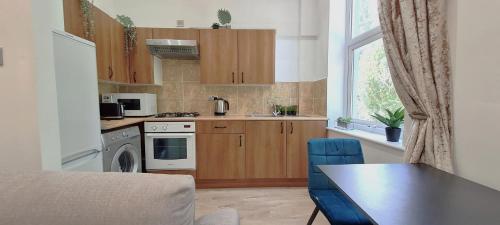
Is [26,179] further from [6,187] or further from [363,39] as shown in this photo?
[363,39]

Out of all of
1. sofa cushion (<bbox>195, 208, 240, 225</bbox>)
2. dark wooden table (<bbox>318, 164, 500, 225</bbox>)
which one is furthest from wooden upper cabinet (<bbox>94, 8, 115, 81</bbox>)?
dark wooden table (<bbox>318, 164, 500, 225</bbox>)

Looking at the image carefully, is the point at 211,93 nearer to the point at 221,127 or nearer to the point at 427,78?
the point at 221,127

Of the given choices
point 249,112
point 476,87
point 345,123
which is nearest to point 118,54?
point 249,112

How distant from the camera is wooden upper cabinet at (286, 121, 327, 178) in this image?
2.86 m

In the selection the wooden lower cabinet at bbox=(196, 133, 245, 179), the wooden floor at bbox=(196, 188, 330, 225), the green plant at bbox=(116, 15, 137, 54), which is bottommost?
the wooden floor at bbox=(196, 188, 330, 225)

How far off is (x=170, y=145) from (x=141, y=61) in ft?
3.84

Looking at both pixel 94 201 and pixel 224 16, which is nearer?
pixel 94 201

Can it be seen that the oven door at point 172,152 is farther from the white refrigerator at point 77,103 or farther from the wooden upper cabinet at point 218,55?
the white refrigerator at point 77,103

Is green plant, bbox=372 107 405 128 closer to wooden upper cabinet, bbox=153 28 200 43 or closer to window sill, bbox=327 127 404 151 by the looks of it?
window sill, bbox=327 127 404 151

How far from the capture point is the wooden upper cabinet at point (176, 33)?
297 centimetres

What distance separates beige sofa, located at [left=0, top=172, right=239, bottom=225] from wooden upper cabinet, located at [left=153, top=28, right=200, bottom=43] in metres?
2.65

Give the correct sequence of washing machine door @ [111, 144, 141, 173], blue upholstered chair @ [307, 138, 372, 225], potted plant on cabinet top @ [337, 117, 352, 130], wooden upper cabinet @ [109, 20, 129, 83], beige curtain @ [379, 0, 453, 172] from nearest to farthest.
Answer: beige curtain @ [379, 0, 453, 172], blue upholstered chair @ [307, 138, 372, 225], washing machine door @ [111, 144, 141, 173], potted plant on cabinet top @ [337, 117, 352, 130], wooden upper cabinet @ [109, 20, 129, 83]

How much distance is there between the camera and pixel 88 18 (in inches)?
85.0

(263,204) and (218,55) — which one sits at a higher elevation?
(218,55)
